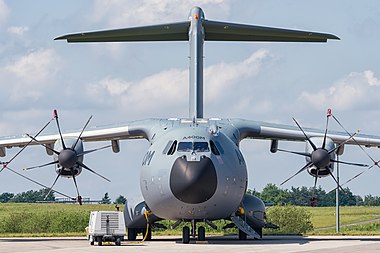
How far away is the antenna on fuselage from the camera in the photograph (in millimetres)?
33531

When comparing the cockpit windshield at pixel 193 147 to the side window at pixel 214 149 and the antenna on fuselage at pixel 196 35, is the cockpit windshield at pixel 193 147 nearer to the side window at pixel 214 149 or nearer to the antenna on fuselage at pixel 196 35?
the side window at pixel 214 149

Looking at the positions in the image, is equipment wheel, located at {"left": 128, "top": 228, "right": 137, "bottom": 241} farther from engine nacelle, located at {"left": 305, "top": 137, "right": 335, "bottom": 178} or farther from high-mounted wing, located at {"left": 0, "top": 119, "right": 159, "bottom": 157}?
engine nacelle, located at {"left": 305, "top": 137, "right": 335, "bottom": 178}

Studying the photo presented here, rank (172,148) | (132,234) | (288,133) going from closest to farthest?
(172,148) → (132,234) → (288,133)

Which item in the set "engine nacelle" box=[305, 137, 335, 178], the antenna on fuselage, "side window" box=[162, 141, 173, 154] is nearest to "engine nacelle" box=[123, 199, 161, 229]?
"side window" box=[162, 141, 173, 154]

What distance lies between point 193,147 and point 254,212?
5.20 meters

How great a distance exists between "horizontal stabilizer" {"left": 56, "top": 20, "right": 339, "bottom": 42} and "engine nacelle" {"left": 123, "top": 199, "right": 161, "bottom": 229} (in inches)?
240

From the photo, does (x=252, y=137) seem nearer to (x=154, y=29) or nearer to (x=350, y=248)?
(x=154, y=29)

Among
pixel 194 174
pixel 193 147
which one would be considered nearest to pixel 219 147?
pixel 193 147

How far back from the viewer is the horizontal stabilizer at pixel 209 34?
33.4 metres

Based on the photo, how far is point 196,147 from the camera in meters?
29.0

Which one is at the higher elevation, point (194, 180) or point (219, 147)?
point (219, 147)

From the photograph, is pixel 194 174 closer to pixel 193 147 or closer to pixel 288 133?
pixel 193 147

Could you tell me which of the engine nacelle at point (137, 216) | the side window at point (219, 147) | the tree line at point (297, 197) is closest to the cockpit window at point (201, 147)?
the side window at point (219, 147)

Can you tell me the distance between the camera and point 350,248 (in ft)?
→ 87.7
